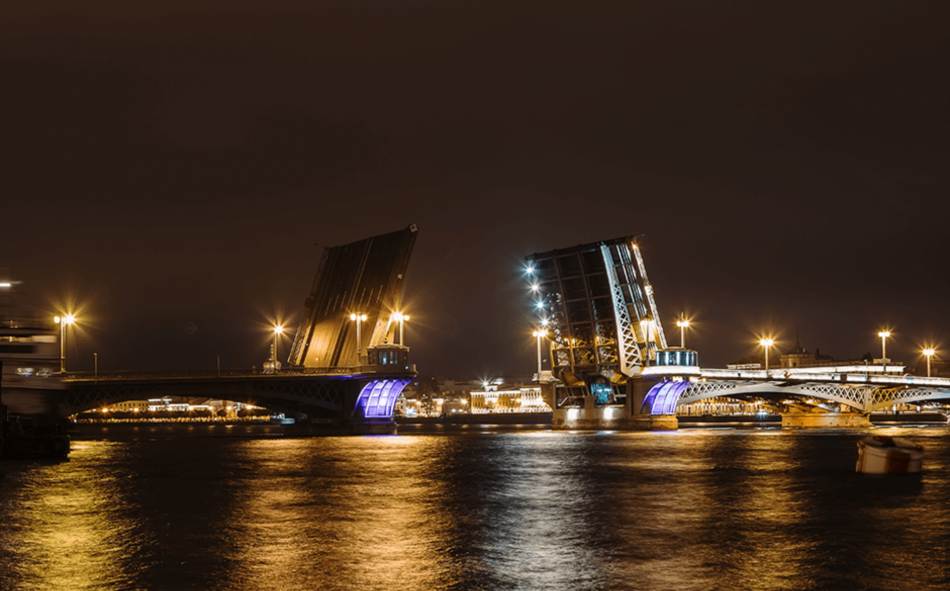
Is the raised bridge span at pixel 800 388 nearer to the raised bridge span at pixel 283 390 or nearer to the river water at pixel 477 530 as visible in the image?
the raised bridge span at pixel 283 390

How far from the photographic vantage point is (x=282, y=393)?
66000 millimetres

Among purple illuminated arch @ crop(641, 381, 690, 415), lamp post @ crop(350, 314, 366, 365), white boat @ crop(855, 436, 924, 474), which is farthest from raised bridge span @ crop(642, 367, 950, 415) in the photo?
white boat @ crop(855, 436, 924, 474)

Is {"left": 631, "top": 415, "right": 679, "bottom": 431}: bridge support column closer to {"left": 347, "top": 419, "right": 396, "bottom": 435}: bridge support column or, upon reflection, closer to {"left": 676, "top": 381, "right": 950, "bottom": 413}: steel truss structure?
{"left": 676, "top": 381, "right": 950, "bottom": 413}: steel truss structure

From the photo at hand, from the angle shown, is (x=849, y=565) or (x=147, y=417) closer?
(x=849, y=565)

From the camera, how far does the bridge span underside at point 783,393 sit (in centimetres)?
7744

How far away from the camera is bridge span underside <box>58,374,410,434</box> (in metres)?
64.7

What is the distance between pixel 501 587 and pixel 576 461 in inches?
967

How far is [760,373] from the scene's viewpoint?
7831cm

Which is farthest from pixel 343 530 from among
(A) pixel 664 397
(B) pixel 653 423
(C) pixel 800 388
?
(C) pixel 800 388

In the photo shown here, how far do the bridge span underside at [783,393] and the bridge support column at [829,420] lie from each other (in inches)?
62.2

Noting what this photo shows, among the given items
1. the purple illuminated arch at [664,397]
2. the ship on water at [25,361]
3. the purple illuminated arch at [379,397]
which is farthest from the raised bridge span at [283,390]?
the purple illuminated arch at [664,397]

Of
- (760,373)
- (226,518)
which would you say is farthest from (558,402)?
(226,518)

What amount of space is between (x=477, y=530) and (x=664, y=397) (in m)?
65.2

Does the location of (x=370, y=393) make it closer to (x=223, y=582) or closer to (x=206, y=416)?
(x=223, y=582)
